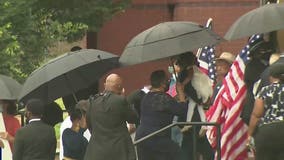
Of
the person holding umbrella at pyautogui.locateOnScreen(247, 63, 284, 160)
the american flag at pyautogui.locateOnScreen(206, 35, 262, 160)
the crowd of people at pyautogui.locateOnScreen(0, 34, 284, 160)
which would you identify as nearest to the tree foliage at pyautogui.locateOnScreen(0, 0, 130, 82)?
the crowd of people at pyautogui.locateOnScreen(0, 34, 284, 160)

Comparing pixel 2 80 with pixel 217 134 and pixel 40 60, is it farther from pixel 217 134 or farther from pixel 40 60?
pixel 40 60

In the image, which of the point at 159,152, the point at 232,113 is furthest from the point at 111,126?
the point at 232,113

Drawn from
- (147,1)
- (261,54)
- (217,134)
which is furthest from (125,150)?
(147,1)

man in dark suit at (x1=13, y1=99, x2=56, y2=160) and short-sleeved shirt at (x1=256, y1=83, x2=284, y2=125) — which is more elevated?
short-sleeved shirt at (x1=256, y1=83, x2=284, y2=125)

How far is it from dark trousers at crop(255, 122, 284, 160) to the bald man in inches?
73.7

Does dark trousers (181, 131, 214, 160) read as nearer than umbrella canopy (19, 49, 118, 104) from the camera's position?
No

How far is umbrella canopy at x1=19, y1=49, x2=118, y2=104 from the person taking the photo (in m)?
12.2

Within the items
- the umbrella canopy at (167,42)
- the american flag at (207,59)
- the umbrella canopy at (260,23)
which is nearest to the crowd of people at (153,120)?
the umbrella canopy at (167,42)

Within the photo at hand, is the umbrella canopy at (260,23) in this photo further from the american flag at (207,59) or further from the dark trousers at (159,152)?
the american flag at (207,59)

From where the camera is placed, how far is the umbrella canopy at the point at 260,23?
11.6 metres

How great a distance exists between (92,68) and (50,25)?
11.6m

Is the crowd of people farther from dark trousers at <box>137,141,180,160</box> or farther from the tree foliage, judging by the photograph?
the tree foliage

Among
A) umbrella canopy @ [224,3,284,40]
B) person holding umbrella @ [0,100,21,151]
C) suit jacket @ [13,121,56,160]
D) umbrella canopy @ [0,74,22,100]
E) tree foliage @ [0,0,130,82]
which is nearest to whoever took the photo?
suit jacket @ [13,121,56,160]

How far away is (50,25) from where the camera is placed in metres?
24.7
